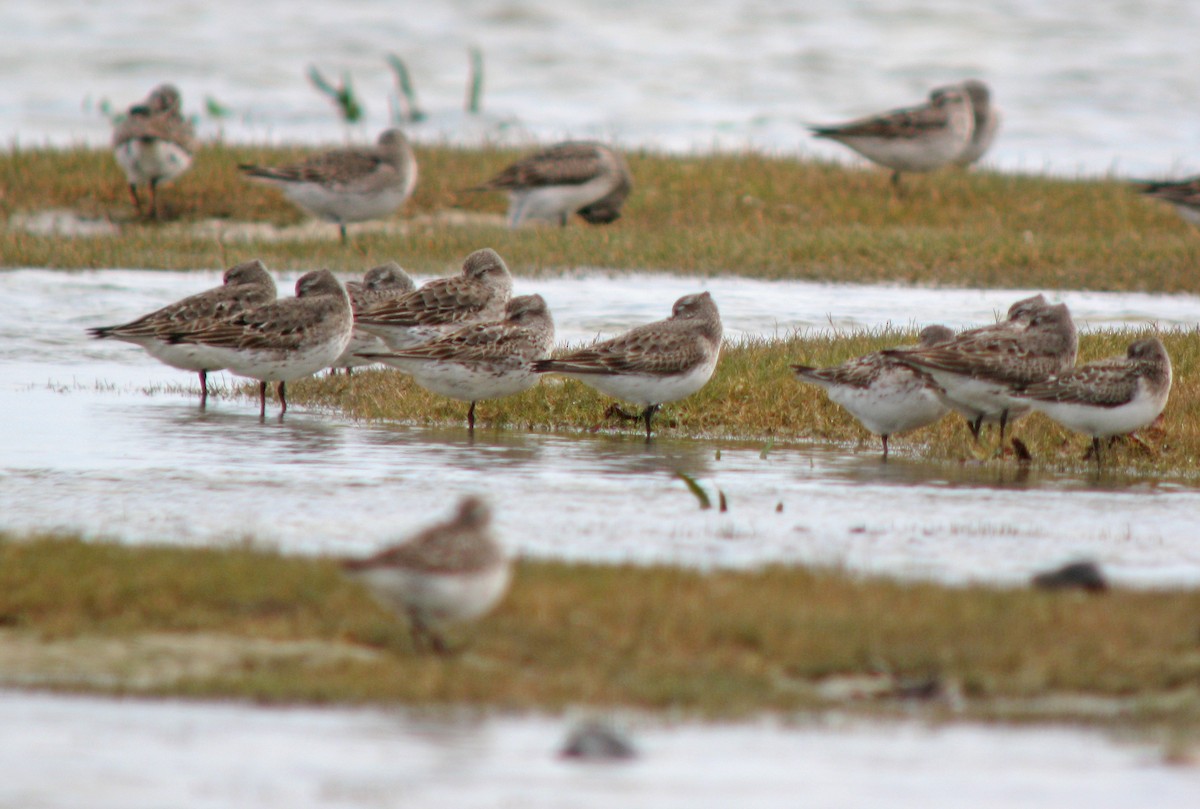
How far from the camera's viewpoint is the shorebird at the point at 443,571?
287 inches

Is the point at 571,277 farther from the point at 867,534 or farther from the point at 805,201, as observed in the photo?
the point at 867,534

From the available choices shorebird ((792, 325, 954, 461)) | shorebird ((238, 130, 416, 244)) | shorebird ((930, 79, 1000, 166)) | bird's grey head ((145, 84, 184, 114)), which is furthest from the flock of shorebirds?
shorebird ((930, 79, 1000, 166))

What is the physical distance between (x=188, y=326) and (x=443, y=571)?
9.76 meters

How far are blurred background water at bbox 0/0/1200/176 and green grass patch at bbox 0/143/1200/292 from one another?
4.88 meters

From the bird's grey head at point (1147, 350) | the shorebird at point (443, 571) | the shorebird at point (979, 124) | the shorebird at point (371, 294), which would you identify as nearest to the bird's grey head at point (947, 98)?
the shorebird at point (979, 124)

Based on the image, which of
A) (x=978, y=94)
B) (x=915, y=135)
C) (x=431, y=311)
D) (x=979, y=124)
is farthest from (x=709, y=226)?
(x=431, y=311)

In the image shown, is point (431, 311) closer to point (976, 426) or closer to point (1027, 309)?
point (976, 426)

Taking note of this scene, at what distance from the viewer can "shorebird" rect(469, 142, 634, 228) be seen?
29109 mm

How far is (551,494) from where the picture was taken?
39.4 ft

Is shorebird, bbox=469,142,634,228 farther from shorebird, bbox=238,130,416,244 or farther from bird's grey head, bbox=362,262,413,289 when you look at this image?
bird's grey head, bbox=362,262,413,289

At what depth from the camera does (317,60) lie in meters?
51.5

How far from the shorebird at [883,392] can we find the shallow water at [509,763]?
697 centimetres

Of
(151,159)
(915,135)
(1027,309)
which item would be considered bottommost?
(1027,309)

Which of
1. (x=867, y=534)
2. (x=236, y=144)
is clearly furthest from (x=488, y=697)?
(x=236, y=144)
